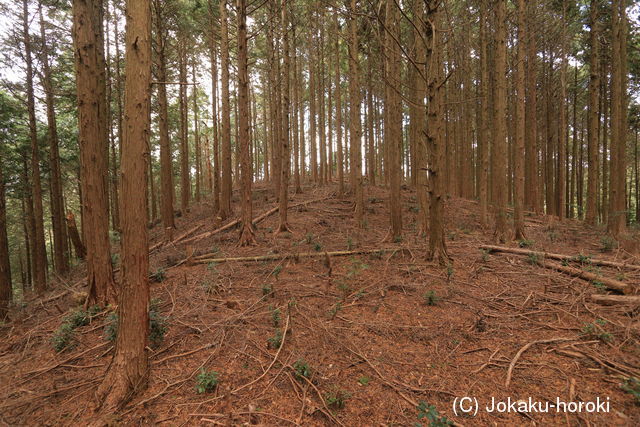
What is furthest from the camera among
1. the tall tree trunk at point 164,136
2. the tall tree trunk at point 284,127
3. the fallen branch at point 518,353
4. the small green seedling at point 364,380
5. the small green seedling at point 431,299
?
the tall tree trunk at point 164,136

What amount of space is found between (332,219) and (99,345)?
7985 millimetres

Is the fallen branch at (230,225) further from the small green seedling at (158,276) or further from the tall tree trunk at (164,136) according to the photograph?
the small green seedling at (158,276)

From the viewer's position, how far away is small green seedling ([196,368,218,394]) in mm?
2896

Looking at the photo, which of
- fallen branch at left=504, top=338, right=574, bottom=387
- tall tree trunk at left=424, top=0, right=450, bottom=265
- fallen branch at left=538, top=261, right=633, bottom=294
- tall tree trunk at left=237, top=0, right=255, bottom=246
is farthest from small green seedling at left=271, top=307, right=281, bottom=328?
fallen branch at left=538, top=261, right=633, bottom=294

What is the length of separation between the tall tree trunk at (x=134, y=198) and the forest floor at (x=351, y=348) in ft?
1.31

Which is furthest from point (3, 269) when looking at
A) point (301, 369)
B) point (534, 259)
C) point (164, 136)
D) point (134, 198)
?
point (534, 259)

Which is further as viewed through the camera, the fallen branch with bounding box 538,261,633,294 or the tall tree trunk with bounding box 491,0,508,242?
the tall tree trunk with bounding box 491,0,508,242

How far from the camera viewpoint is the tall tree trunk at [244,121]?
289 inches

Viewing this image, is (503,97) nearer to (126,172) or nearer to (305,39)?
(126,172)

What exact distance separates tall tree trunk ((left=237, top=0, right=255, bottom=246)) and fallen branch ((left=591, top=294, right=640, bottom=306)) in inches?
287

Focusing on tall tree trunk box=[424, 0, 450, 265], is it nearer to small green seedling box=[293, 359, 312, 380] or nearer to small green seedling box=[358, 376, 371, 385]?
small green seedling box=[358, 376, 371, 385]

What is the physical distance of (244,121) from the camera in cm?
771

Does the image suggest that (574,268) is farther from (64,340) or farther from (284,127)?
(64,340)

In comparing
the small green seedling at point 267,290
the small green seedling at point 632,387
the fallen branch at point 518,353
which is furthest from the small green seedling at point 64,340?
the small green seedling at point 632,387
